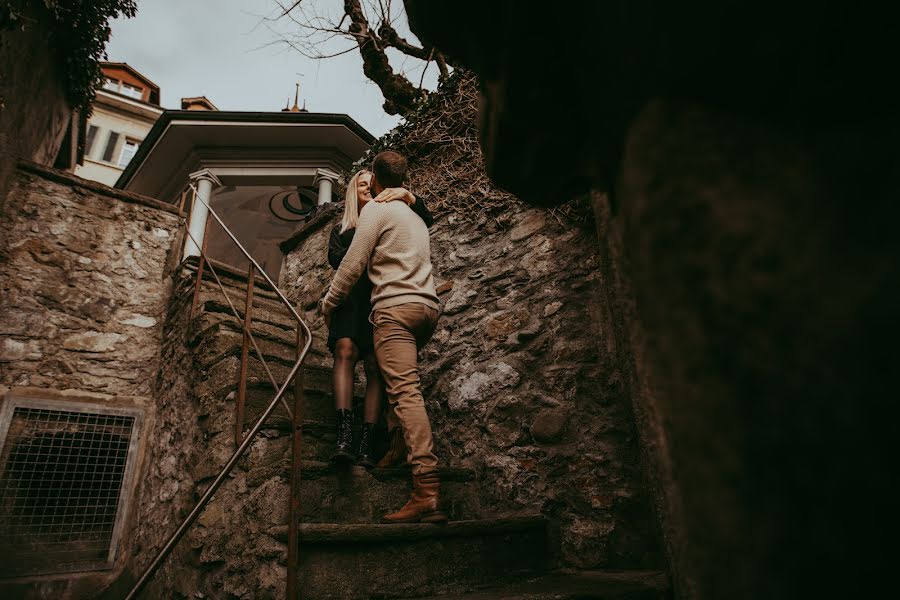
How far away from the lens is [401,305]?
237 cm

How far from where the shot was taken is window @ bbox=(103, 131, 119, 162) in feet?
58.0

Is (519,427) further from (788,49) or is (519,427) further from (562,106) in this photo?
(788,49)

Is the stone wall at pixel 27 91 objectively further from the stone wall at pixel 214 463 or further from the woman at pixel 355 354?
the woman at pixel 355 354

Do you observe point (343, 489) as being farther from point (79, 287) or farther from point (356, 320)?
point (79, 287)

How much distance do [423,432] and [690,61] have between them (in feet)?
6.18

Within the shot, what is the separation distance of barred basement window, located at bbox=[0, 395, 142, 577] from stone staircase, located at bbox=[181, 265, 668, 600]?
1450 mm

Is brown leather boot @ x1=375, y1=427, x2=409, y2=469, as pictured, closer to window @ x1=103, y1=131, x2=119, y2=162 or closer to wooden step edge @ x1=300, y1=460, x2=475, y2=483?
wooden step edge @ x1=300, y1=460, x2=475, y2=483

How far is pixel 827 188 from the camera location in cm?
42

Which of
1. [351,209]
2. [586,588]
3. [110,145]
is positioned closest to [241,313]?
[351,209]

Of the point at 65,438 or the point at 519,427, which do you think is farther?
the point at 65,438

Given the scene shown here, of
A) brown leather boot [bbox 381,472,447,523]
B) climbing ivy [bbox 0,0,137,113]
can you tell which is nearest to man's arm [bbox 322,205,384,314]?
brown leather boot [bbox 381,472,447,523]

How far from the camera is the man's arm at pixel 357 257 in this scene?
243 centimetres

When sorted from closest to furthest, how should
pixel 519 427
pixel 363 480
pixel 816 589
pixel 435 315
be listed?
pixel 816 589, pixel 363 480, pixel 435 315, pixel 519 427

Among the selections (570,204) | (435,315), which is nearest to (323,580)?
(435,315)
